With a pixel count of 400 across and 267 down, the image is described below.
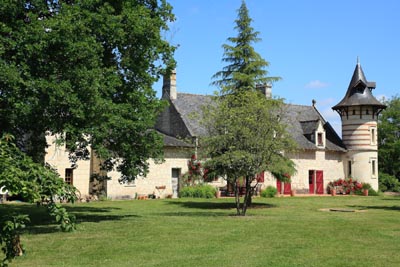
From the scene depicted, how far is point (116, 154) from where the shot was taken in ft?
65.4

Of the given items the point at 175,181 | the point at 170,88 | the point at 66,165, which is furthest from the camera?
the point at 170,88

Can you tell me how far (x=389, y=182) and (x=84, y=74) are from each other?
37793 mm

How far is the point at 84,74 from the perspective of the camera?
15781 millimetres

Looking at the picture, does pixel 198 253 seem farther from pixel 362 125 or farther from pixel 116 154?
pixel 362 125

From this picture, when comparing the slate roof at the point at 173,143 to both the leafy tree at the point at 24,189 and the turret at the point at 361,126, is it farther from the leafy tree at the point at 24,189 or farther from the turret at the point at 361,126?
the leafy tree at the point at 24,189

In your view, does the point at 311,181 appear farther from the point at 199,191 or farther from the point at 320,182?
the point at 199,191

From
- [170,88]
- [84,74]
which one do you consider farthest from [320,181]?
[84,74]

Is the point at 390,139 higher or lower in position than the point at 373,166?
higher

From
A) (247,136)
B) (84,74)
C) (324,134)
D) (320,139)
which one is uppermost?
(324,134)

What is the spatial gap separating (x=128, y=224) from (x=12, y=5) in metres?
7.97

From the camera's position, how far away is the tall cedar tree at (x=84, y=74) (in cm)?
1539

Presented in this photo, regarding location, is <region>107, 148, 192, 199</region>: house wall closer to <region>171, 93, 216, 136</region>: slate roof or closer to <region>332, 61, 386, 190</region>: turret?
<region>171, 93, 216, 136</region>: slate roof

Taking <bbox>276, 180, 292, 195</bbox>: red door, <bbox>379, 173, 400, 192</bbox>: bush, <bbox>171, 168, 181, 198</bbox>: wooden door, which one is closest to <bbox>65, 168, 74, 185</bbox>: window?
<bbox>171, 168, 181, 198</bbox>: wooden door

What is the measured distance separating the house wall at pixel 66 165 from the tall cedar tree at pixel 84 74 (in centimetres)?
1291
